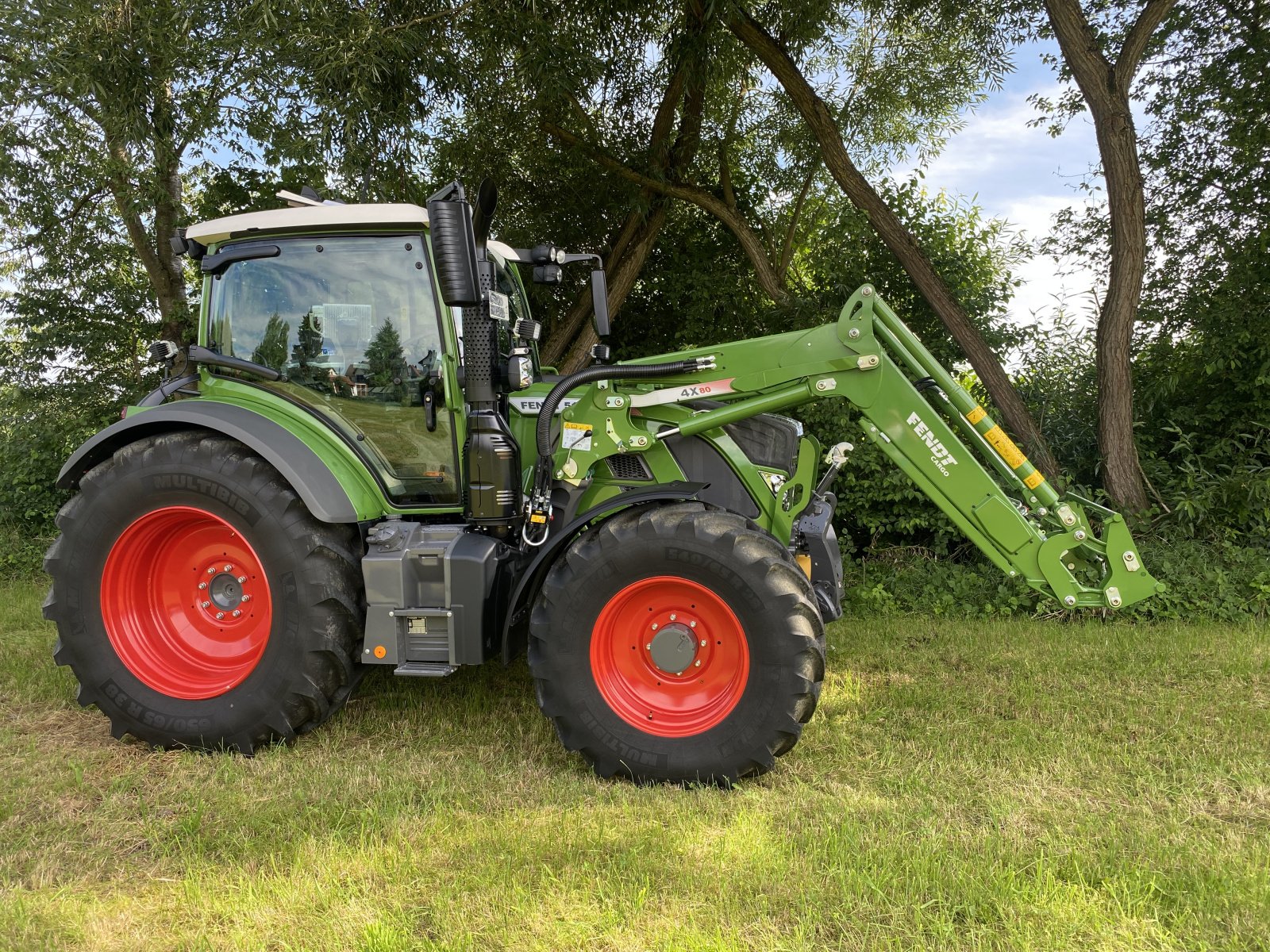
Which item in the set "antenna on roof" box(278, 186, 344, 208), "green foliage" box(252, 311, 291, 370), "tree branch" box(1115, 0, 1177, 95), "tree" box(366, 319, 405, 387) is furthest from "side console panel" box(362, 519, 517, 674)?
"tree branch" box(1115, 0, 1177, 95)

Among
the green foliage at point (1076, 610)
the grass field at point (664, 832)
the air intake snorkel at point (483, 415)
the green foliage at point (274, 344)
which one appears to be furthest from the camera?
the green foliage at point (1076, 610)

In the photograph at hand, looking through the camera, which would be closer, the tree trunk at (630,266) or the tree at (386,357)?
the tree at (386,357)

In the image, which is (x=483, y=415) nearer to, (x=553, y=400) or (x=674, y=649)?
(x=553, y=400)

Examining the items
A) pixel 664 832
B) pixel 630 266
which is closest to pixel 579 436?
pixel 664 832

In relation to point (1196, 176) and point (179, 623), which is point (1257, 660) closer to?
point (1196, 176)

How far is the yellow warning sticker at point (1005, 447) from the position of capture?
353 cm

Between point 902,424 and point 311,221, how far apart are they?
8.72 ft

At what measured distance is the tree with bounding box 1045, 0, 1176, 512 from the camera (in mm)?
6289

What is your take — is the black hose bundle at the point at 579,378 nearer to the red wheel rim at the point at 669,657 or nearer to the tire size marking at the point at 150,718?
the red wheel rim at the point at 669,657

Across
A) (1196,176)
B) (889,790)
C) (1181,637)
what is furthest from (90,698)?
(1196,176)

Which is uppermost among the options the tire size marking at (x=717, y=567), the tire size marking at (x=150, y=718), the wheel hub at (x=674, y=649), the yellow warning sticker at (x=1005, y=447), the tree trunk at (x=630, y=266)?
the tree trunk at (x=630, y=266)

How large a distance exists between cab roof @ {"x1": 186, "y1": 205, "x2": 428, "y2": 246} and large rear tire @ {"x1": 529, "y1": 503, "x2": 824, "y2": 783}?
1.58 metres

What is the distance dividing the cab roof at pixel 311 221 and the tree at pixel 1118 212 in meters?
5.30

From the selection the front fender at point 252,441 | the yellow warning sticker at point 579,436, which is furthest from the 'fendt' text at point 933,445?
the front fender at point 252,441
